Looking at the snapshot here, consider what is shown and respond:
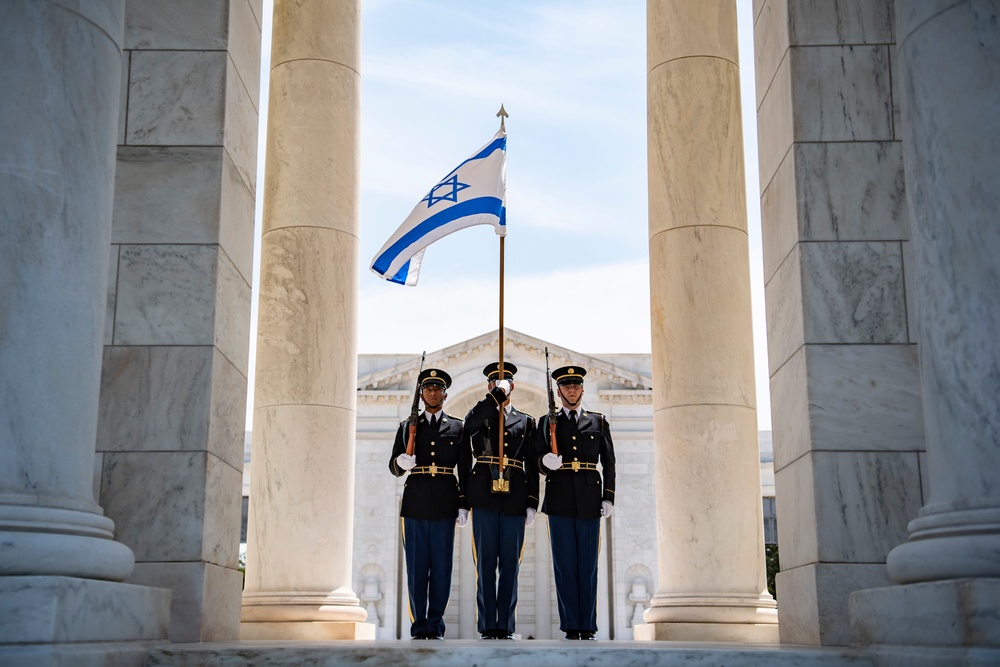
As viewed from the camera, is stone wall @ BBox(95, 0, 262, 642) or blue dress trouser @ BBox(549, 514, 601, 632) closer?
stone wall @ BBox(95, 0, 262, 642)

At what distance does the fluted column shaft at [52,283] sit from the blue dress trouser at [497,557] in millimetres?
16936

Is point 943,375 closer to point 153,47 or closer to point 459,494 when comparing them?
point 459,494

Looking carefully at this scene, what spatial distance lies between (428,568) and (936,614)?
21257 millimetres

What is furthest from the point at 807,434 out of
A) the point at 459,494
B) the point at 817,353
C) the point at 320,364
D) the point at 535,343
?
the point at 535,343

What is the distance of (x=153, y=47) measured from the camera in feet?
107

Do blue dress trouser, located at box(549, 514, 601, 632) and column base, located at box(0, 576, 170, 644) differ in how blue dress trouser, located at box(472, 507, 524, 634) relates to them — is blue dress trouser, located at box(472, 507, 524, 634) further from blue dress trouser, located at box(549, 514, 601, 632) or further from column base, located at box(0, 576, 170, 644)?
column base, located at box(0, 576, 170, 644)

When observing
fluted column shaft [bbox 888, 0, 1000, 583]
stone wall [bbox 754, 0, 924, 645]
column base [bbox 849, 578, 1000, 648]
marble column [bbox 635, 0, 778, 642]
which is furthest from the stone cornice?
column base [bbox 849, 578, 1000, 648]

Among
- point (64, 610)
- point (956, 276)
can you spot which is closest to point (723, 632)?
point (956, 276)

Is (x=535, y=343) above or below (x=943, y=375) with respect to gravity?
above

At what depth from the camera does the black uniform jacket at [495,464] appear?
124 ft

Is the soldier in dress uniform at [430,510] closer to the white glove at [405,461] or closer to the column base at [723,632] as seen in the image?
the white glove at [405,461]

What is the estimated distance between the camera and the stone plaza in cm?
2064

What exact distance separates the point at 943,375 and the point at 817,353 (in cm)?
835

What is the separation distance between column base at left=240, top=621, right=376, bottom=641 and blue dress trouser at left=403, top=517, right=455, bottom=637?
4019 mm
